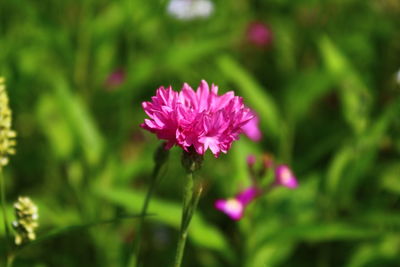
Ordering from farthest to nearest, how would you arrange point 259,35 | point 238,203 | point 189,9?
point 259,35 → point 189,9 → point 238,203

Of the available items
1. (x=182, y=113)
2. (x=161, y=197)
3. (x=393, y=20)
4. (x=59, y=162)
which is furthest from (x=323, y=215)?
(x=393, y=20)

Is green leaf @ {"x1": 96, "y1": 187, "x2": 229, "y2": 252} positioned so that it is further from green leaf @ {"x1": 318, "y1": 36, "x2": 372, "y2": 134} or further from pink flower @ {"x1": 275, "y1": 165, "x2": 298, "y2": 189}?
green leaf @ {"x1": 318, "y1": 36, "x2": 372, "y2": 134}

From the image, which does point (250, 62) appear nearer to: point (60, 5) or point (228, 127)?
point (60, 5)

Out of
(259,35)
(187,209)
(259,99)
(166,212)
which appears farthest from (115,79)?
(187,209)

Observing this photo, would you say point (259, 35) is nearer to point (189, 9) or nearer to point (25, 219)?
point (189, 9)

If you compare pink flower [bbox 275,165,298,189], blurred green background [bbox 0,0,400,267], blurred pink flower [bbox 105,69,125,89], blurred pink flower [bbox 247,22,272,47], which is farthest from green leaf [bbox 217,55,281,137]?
blurred pink flower [bbox 247,22,272,47]

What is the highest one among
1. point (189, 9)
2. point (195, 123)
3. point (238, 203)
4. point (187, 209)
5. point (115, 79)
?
point (189, 9)

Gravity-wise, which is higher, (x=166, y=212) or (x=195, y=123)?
(x=166, y=212)

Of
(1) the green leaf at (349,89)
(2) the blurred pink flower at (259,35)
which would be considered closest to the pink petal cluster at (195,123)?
(1) the green leaf at (349,89)

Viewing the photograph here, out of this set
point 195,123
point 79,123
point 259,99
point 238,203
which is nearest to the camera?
point 195,123
